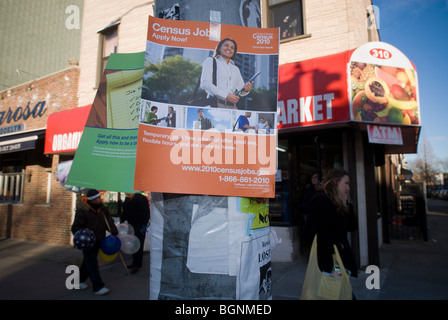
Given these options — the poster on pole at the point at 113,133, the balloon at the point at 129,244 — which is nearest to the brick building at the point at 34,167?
the balloon at the point at 129,244

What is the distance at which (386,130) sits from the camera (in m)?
5.75

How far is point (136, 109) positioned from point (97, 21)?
10.00 m

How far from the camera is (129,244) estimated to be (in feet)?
19.3

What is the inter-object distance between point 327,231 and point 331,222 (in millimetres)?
107

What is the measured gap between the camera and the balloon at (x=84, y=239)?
485 cm

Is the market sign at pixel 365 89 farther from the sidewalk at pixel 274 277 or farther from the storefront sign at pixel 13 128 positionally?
the storefront sign at pixel 13 128

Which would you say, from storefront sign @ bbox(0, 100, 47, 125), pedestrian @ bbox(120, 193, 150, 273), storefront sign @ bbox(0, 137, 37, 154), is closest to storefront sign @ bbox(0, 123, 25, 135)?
storefront sign @ bbox(0, 100, 47, 125)

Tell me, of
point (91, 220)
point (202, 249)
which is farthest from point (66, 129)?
point (202, 249)

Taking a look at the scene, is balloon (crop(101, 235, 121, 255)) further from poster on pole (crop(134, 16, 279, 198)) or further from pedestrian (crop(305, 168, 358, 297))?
poster on pole (crop(134, 16, 279, 198))

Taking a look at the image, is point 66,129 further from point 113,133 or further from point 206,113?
point 206,113

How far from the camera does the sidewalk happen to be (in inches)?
194

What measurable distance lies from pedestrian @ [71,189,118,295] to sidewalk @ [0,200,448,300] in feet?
0.76

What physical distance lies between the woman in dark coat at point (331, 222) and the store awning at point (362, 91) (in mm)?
2526

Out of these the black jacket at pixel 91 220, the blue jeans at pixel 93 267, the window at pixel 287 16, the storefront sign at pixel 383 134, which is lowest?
the blue jeans at pixel 93 267
